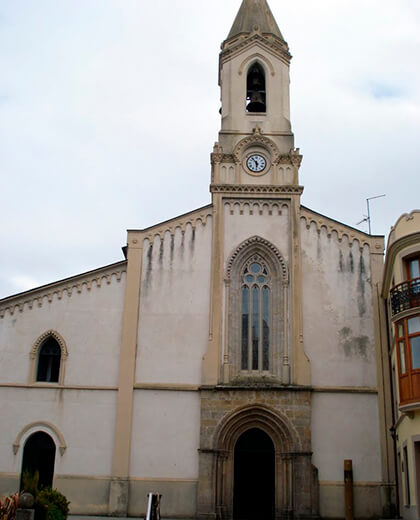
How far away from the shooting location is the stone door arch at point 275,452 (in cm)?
2586

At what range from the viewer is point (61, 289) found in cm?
2848

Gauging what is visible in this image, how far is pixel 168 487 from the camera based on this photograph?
26078mm

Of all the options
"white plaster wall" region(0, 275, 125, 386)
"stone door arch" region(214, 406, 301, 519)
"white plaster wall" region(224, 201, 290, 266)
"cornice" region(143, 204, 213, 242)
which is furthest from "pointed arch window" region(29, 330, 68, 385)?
"white plaster wall" region(224, 201, 290, 266)

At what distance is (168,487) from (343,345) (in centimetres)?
883

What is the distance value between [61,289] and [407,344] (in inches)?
552

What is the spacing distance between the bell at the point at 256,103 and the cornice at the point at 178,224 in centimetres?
616

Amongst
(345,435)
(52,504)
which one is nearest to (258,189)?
(345,435)

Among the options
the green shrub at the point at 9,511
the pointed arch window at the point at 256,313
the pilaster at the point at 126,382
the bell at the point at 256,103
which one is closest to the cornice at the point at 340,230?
the pointed arch window at the point at 256,313

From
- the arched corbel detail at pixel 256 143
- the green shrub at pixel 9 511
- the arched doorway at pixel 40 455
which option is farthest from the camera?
the arched corbel detail at pixel 256 143

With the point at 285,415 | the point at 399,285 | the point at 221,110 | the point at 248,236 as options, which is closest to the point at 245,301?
the point at 248,236

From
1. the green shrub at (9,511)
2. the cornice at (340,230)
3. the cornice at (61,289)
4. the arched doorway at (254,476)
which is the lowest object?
the green shrub at (9,511)

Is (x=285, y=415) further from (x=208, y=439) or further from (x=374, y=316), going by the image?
(x=374, y=316)

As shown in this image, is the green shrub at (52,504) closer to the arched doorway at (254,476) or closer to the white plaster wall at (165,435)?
the white plaster wall at (165,435)

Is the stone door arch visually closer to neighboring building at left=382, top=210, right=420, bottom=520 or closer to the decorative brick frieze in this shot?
neighboring building at left=382, top=210, right=420, bottom=520
